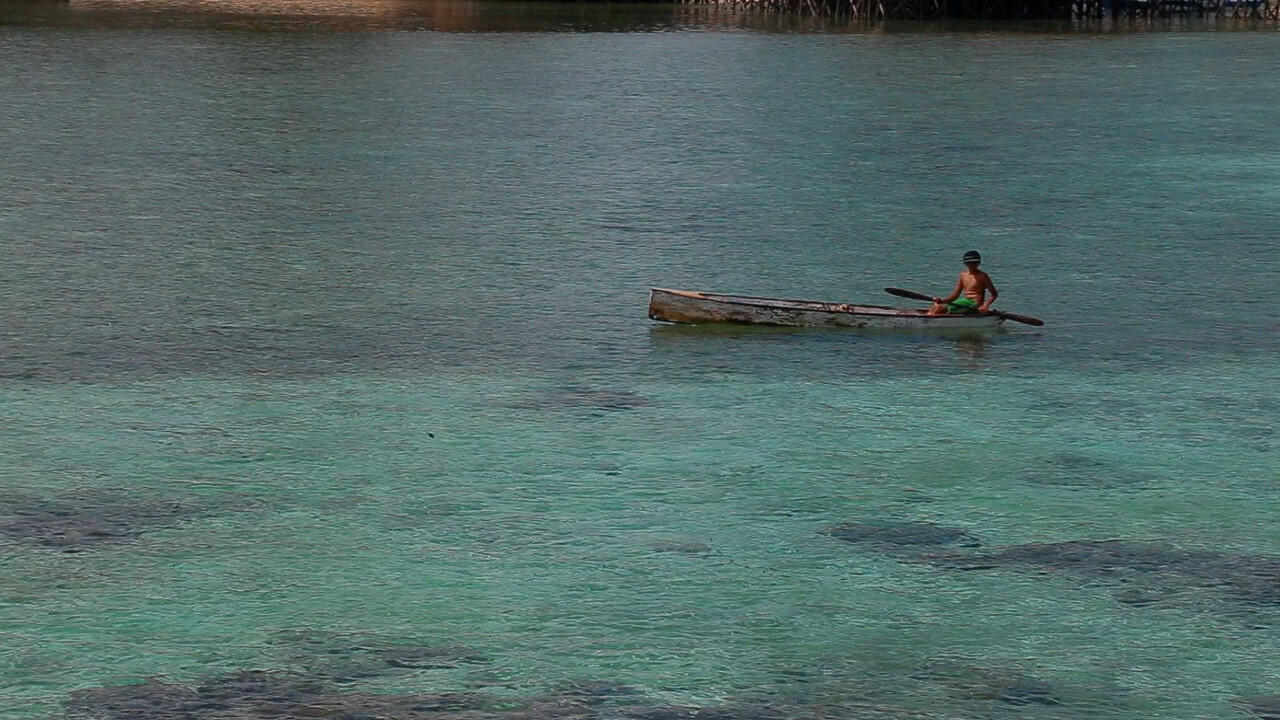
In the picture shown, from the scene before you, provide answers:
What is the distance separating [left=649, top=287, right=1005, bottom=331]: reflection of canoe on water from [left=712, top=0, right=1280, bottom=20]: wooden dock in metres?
47.3

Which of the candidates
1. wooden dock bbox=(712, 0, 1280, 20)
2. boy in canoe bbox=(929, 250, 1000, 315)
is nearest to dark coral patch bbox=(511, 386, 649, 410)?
boy in canoe bbox=(929, 250, 1000, 315)

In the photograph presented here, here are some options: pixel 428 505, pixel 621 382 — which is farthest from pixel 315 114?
pixel 428 505

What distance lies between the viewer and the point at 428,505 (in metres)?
14.6

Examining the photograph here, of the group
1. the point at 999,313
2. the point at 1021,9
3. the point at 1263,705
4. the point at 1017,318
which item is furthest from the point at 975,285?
the point at 1021,9

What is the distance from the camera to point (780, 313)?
66.0ft

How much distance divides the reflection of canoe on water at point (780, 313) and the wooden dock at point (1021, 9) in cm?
4733

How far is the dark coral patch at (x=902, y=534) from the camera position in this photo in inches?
544

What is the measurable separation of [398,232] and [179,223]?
9.89 ft

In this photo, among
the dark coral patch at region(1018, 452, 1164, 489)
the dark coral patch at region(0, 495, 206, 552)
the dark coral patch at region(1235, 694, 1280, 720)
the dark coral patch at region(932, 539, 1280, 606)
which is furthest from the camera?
the dark coral patch at region(1018, 452, 1164, 489)

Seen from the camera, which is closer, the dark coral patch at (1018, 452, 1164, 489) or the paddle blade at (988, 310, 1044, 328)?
the dark coral patch at (1018, 452, 1164, 489)

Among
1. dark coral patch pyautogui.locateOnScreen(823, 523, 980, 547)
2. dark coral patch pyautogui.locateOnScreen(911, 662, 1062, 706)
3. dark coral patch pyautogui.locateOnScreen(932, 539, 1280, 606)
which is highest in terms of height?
dark coral patch pyautogui.locateOnScreen(823, 523, 980, 547)

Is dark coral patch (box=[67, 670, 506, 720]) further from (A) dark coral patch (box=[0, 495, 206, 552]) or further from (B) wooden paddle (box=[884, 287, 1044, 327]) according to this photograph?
(B) wooden paddle (box=[884, 287, 1044, 327])

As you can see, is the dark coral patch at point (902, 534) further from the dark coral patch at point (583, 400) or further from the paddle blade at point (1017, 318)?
the paddle blade at point (1017, 318)

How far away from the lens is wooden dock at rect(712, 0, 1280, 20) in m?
66.6
